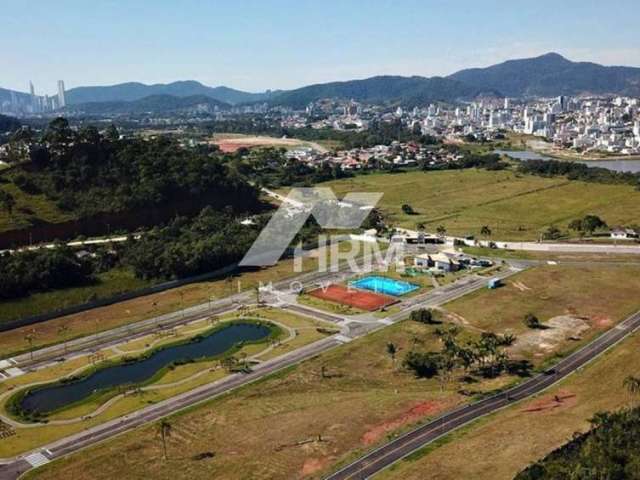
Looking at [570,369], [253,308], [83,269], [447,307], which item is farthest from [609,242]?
[83,269]

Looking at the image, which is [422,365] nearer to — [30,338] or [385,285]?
[385,285]

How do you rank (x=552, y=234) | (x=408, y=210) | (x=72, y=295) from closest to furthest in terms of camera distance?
(x=72, y=295)
(x=552, y=234)
(x=408, y=210)

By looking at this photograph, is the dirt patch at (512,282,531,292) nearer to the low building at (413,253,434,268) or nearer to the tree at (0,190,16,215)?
the low building at (413,253,434,268)

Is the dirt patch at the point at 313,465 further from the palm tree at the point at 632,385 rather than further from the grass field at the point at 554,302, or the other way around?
the grass field at the point at 554,302

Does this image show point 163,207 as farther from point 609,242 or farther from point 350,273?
point 609,242

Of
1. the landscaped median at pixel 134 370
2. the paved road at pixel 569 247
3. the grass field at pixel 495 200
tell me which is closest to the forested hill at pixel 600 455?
the landscaped median at pixel 134 370

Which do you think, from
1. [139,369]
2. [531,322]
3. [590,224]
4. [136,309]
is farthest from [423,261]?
[139,369]
